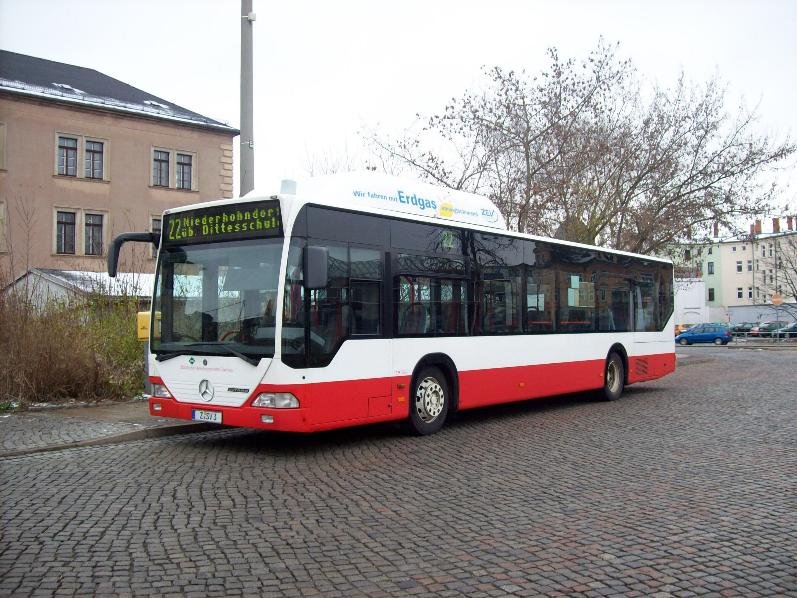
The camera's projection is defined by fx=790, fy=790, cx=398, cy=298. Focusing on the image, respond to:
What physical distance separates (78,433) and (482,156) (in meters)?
18.6

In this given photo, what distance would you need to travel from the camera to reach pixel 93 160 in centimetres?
3819

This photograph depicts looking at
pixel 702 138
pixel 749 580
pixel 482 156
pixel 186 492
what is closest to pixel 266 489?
pixel 186 492

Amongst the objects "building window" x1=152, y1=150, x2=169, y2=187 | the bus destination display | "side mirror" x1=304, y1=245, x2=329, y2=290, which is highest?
"building window" x1=152, y1=150, x2=169, y2=187

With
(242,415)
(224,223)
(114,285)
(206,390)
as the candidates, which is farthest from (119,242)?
(114,285)

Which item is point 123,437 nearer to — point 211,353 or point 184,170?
point 211,353

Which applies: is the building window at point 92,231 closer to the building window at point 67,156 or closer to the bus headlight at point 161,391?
the building window at point 67,156

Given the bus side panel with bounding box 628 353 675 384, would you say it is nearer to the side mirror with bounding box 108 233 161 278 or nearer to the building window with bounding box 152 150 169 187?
the side mirror with bounding box 108 233 161 278

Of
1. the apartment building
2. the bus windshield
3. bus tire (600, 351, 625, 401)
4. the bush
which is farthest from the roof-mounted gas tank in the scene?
the apartment building

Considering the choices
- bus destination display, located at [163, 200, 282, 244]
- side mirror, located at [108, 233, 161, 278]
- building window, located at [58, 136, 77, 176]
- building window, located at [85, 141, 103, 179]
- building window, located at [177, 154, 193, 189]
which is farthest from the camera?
building window, located at [177, 154, 193, 189]

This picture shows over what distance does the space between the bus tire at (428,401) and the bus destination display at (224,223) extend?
9.81 ft

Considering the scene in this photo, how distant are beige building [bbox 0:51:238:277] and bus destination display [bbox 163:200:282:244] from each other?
79.7ft

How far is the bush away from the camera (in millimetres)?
13703

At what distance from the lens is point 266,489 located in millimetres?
7449

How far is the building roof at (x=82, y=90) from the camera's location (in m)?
36.5
